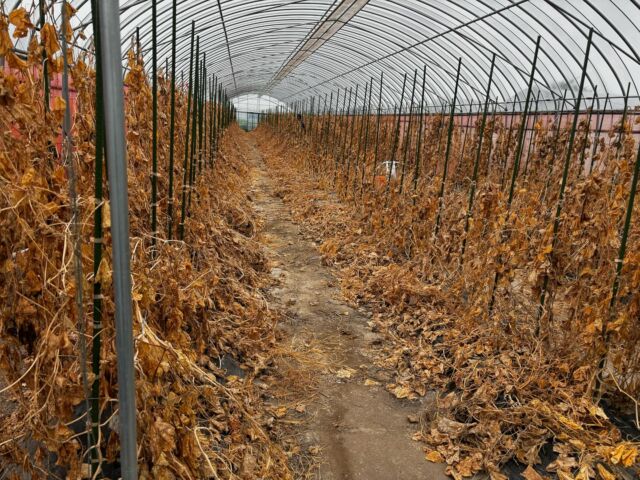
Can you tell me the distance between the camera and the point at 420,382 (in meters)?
4.01

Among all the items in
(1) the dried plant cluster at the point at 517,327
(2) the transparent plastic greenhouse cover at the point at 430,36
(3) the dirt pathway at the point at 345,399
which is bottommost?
(3) the dirt pathway at the point at 345,399

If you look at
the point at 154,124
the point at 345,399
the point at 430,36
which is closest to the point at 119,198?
the point at 154,124

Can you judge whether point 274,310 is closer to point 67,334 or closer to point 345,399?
point 345,399

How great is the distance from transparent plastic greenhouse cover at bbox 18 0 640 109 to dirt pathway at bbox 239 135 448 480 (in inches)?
164

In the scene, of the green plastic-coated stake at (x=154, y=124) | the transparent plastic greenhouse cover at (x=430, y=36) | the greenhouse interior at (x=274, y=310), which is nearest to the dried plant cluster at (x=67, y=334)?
the greenhouse interior at (x=274, y=310)

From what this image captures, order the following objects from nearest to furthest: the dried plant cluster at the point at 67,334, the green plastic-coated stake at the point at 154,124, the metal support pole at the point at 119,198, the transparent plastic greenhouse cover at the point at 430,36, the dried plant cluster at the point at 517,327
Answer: the metal support pole at the point at 119,198
the dried plant cluster at the point at 67,334
the green plastic-coated stake at the point at 154,124
the dried plant cluster at the point at 517,327
the transparent plastic greenhouse cover at the point at 430,36

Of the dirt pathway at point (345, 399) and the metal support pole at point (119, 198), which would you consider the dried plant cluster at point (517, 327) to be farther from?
the metal support pole at point (119, 198)

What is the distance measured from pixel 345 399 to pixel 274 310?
5.03 feet

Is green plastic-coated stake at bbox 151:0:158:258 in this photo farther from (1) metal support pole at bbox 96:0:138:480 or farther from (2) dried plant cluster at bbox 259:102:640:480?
(2) dried plant cluster at bbox 259:102:640:480

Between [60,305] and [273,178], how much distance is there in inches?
505

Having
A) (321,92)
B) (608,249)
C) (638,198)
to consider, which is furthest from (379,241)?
(321,92)

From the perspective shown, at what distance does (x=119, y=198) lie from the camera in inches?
50.3

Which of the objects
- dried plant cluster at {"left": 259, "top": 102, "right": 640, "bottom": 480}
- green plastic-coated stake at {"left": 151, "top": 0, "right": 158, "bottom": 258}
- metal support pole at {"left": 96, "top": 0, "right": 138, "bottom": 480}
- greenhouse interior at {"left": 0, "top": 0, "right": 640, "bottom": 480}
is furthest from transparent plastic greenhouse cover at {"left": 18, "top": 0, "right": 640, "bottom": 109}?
Result: metal support pole at {"left": 96, "top": 0, "right": 138, "bottom": 480}

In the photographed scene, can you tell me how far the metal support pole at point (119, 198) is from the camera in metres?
1.20
